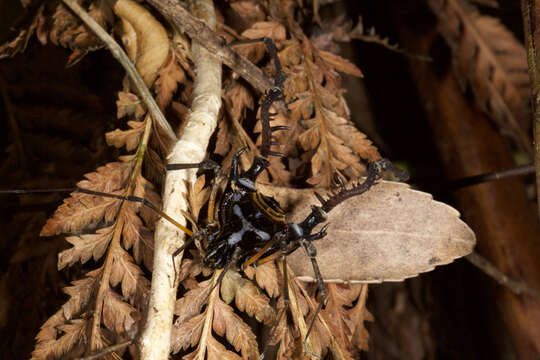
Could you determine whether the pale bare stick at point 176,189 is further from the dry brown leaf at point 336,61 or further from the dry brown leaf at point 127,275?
the dry brown leaf at point 336,61

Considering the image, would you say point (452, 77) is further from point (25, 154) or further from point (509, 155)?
point (25, 154)

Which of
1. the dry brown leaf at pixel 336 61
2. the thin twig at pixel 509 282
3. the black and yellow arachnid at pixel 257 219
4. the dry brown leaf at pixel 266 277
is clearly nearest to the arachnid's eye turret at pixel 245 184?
the black and yellow arachnid at pixel 257 219

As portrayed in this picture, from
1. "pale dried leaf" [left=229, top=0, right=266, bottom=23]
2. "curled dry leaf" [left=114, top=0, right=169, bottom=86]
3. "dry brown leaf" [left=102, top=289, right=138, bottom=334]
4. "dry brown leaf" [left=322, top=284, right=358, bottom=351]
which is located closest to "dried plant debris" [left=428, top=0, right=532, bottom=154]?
"pale dried leaf" [left=229, top=0, right=266, bottom=23]

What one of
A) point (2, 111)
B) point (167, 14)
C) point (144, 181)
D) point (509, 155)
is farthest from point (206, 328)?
point (509, 155)

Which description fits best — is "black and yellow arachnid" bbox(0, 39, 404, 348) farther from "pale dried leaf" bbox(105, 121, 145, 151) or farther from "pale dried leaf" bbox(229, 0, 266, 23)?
"pale dried leaf" bbox(229, 0, 266, 23)

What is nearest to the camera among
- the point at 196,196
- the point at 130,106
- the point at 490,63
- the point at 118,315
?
the point at 118,315

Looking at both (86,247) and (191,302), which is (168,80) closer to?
(86,247)

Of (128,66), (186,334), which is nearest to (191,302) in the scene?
(186,334)
